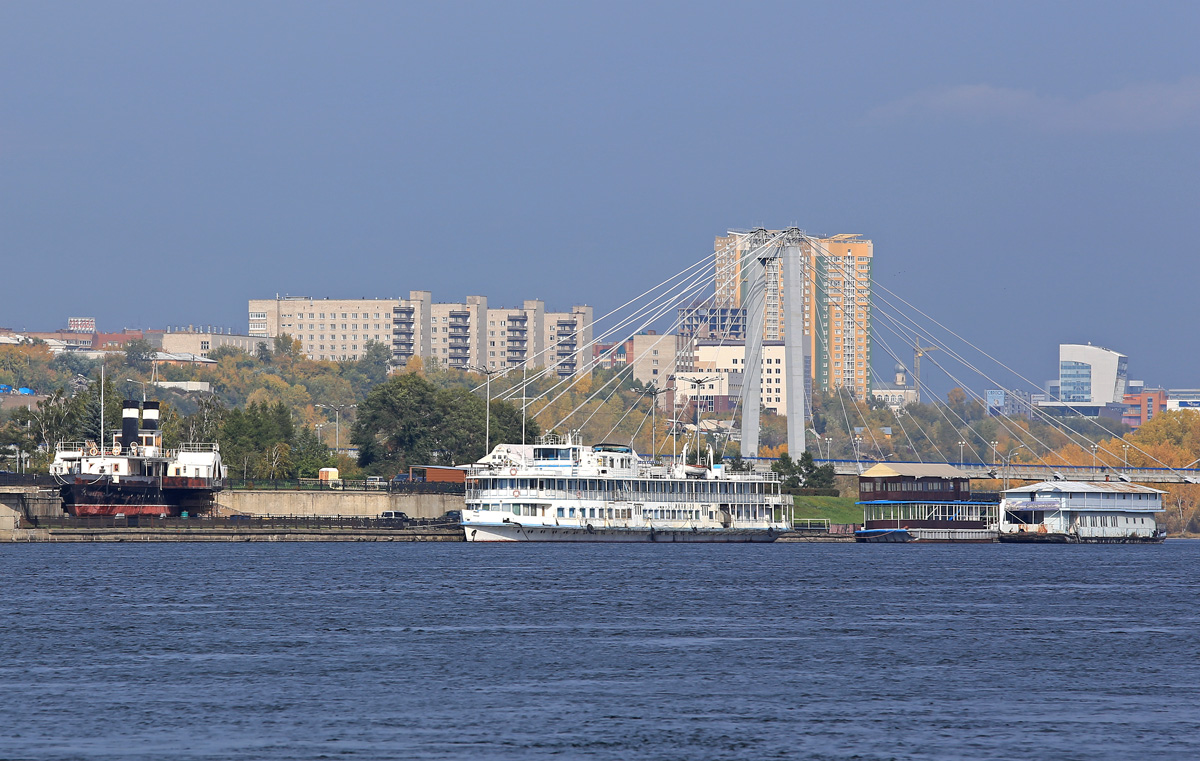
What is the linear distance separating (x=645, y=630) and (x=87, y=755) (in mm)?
23481

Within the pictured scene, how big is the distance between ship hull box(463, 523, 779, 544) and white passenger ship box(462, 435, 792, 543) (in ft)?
0.23

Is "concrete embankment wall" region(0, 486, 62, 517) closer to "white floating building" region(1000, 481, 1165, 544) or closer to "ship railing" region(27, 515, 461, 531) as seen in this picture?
"ship railing" region(27, 515, 461, 531)

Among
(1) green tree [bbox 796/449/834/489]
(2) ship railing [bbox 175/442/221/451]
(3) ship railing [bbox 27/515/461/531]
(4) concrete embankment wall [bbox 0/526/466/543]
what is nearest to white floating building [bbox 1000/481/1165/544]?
(1) green tree [bbox 796/449/834/489]

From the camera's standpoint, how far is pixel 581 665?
42281 millimetres

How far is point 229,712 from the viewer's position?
3466cm

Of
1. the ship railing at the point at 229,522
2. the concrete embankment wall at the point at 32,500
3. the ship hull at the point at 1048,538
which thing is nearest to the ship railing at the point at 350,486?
the ship railing at the point at 229,522

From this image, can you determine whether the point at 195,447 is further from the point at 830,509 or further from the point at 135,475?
the point at 830,509

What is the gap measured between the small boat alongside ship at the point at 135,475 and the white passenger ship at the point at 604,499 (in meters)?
17.8

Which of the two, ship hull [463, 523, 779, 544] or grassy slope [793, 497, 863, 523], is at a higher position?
grassy slope [793, 497, 863, 523]

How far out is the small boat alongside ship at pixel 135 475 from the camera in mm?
99938

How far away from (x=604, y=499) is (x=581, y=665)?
2689 inches

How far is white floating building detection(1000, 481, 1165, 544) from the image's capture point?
418 ft

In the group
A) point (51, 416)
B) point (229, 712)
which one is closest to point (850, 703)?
point (229, 712)

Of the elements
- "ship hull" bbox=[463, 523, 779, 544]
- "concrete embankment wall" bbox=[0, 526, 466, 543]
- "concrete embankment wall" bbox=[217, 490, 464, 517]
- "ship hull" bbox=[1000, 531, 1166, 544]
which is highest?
"concrete embankment wall" bbox=[217, 490, 464, 517]
